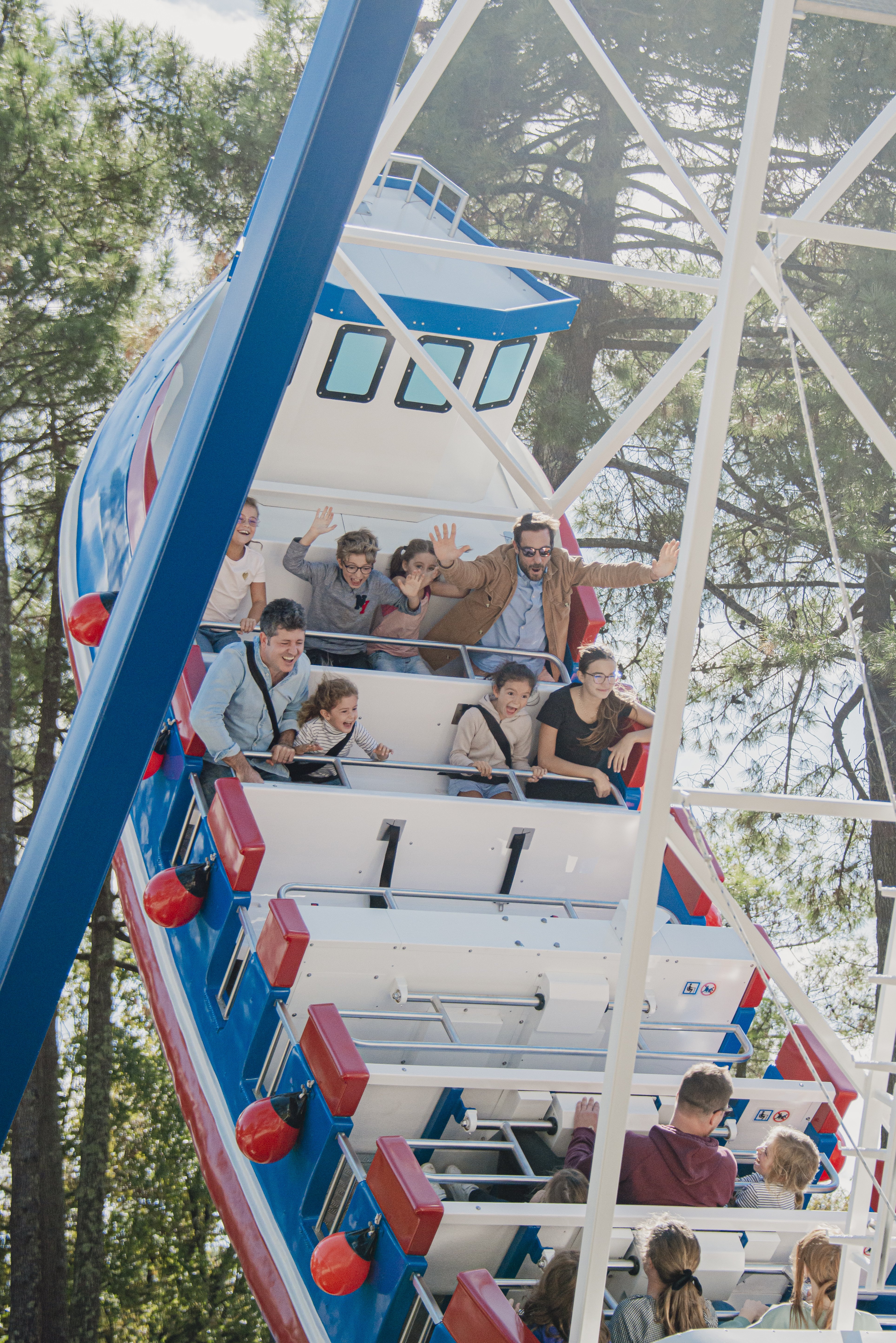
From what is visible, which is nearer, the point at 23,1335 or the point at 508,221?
the point at 23,1335

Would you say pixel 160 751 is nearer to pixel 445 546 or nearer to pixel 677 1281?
pixel 445 546

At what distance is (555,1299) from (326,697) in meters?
2.54

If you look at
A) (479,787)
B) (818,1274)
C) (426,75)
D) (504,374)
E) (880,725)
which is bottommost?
(818,1274)

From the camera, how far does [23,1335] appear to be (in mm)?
9664

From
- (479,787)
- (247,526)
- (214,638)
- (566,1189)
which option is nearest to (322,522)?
(247,526)

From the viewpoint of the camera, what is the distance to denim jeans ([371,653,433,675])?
568cm

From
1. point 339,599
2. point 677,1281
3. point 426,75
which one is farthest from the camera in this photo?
point 339,599

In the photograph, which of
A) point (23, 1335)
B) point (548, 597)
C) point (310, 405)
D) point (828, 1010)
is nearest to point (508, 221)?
point (310, 405)

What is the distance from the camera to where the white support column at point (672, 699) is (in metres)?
2.24

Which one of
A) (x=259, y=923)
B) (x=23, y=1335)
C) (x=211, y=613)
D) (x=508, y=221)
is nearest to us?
(x=259, y=923)

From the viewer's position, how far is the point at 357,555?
542 centimetres

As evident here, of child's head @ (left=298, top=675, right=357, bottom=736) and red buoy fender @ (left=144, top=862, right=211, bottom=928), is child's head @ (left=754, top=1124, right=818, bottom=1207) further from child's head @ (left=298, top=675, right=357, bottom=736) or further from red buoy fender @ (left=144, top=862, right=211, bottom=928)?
child's head @ (left=298, top=675, right=357, bottom=736)

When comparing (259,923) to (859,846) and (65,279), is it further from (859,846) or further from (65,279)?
(859,846)

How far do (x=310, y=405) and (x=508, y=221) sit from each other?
592 centimetres
